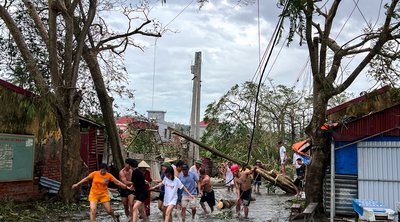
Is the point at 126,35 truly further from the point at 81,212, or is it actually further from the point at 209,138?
the point at 209,138

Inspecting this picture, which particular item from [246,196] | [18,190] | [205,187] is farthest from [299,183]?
[18,190]

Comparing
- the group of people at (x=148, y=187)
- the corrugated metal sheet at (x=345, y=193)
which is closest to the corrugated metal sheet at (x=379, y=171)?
the corrugated metal sheet at (x=345, y=193)

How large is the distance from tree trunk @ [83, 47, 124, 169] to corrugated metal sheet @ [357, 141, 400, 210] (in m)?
10.4

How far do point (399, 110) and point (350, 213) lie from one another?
3.11 m

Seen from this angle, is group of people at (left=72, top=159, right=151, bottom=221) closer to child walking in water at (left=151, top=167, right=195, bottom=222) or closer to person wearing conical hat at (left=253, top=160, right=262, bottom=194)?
child walking in water at (left=151, top=167, right=195, bottom=222)

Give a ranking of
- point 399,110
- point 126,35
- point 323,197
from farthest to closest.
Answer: point 126,35, point 323,197, point 399,110

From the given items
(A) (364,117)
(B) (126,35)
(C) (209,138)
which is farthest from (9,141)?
(C) (209,138)

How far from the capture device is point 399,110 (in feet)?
39.9

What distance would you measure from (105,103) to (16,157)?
4.81m

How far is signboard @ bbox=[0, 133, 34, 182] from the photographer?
14.6 meters

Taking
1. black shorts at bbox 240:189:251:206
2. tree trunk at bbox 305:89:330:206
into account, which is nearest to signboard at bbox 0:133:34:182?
black shorts at bbox 240:189:251:206

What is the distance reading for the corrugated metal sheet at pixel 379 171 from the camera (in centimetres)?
1227

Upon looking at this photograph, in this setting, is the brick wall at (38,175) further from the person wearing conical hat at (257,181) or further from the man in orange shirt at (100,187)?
the person wearing conical hat at (257,181)

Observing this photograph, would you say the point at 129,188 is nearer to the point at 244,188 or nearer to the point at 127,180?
the point at 127,180
